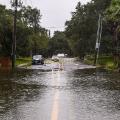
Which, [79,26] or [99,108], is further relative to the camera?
[79,26]

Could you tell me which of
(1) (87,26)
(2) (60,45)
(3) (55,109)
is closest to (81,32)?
(1) (87,26)

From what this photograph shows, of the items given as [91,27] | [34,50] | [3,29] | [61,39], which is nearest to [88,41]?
[91,27]

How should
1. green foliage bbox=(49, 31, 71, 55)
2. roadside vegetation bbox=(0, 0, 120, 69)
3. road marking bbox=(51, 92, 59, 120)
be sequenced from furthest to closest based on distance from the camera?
green foliage bbox=(49, 31, 71, 55)
roadside vegetation bbox=(0, 0, 120, 69)
road marking bbox=(51, 92, 59, 120)

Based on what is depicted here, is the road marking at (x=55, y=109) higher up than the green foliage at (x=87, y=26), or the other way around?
the green foliage at (x=87, y=26)

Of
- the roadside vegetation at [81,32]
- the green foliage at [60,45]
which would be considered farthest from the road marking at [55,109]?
the green foliage at [60,45]

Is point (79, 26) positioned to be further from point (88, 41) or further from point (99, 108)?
point (99, 108)

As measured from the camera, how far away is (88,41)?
91875 millimetres

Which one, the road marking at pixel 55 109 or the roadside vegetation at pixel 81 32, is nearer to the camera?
the road marking at pixel 55 109

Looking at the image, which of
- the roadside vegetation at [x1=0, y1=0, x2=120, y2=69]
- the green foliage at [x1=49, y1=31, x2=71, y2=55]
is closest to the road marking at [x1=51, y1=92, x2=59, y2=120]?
the roadside vegetation at [x1=0, y1=0, x2=120, y2=69]

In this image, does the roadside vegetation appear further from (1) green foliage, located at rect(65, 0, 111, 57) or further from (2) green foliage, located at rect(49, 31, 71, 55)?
(2) green foliage, located at rect(49, 31, 71, 55)

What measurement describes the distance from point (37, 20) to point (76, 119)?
108 meters

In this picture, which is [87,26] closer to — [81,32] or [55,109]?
[81,32]

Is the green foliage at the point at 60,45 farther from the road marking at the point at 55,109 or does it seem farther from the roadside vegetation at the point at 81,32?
the road marking at the point at 55,109

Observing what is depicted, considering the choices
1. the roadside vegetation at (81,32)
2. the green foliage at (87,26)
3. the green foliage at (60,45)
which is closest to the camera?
the roadside vegetation at (81,32)
